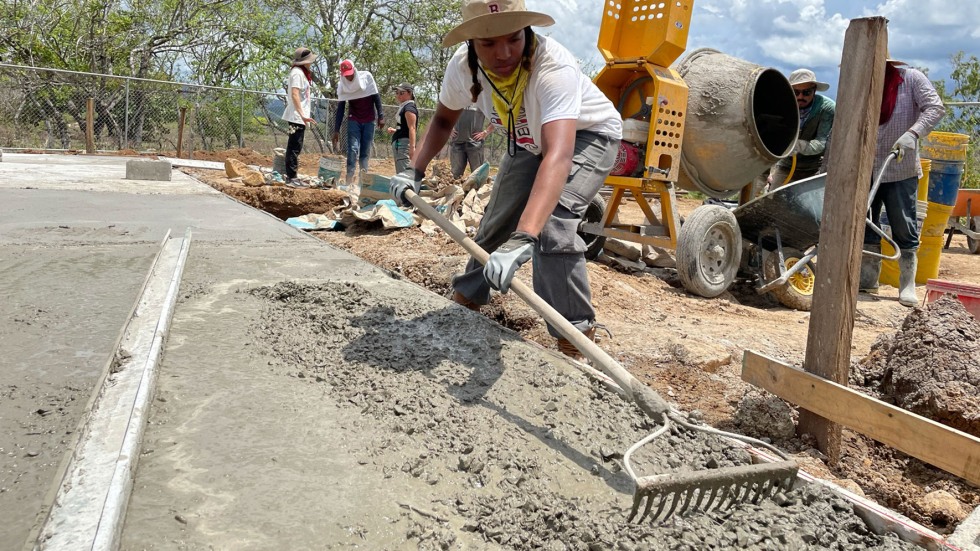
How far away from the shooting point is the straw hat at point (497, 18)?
8.19ft

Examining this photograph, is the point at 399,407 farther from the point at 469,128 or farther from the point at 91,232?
the point at 469,128

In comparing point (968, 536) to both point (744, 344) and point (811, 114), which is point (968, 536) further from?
point (811, 114)

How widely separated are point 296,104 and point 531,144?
250 inches

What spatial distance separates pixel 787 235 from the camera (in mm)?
5371

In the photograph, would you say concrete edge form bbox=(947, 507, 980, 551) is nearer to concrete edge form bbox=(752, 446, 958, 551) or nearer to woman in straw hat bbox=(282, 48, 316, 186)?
concrete edge form bbox=(752, 446, 958, 551)

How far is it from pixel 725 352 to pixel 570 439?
1.70m

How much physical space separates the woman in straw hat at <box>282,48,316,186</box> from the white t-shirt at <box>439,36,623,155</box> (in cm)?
609

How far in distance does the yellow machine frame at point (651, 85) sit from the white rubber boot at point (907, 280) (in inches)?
71.8

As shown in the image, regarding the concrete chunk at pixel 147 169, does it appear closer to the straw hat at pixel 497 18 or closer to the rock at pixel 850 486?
the straw hat at pixel 497 18

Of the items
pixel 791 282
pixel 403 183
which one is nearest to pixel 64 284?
pixel 403 183

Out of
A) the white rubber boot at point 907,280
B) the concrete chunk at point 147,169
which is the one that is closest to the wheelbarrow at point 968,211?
the white rubber boot at point 907,280

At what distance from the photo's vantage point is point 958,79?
16828mm

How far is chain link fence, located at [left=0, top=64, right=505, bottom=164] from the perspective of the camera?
555 inches

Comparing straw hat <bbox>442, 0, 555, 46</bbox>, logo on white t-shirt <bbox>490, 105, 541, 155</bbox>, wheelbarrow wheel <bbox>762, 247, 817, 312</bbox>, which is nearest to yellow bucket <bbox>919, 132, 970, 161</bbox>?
wheelbarrow wheel <bbox>762, 247, 817, 312</bbox>
